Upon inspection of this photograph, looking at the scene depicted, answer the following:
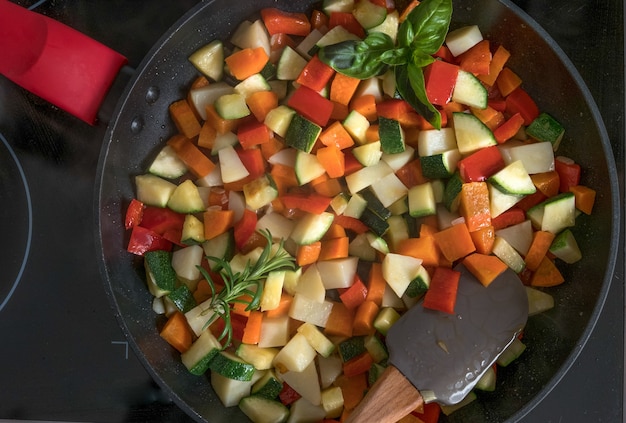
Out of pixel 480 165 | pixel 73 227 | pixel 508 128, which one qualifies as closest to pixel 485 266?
pixel 480 165

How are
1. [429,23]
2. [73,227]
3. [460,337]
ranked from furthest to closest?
[73,227] → [460,337] → [429,23]

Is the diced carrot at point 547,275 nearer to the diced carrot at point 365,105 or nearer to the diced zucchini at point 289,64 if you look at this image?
the diced carrot at point 365,105

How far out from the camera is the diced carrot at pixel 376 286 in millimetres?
2016

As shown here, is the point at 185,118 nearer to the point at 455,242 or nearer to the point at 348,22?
the point at 348,22

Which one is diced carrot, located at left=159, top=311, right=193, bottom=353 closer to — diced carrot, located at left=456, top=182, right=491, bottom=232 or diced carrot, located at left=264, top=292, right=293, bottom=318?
diced carrot, located at left=264, top=292, right=293, bottom=318

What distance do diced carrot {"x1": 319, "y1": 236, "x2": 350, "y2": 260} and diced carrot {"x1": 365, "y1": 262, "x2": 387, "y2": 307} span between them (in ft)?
0.35

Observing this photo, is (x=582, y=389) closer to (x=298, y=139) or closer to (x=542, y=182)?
(x=542, y=182)

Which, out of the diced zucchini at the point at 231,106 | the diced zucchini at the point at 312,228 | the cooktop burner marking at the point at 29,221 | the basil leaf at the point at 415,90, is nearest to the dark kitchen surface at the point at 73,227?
the cooktop burner marking at the point at 29,221

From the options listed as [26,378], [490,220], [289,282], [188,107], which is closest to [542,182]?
[490,220]

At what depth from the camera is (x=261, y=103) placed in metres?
2.02

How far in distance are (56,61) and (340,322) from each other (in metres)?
1.16

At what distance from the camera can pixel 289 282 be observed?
202cm

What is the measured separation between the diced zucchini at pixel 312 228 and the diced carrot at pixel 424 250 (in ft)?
0.82

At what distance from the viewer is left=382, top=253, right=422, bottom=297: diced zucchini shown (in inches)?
77.1
